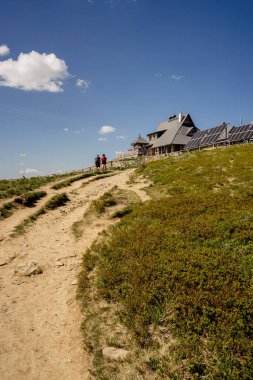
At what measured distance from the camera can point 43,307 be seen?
9.18 meters

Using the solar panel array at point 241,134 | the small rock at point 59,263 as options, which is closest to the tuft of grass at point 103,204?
the small rock at point 59,263

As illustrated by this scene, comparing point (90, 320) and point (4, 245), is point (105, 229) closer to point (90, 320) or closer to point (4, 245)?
point (4, 245)

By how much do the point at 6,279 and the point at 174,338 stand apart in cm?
706

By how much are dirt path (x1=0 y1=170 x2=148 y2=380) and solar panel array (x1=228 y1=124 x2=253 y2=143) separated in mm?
35665

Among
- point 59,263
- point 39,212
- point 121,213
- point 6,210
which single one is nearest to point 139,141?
point 39,212

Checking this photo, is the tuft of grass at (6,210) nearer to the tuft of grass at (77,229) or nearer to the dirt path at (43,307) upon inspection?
the dirt path at (43,307)

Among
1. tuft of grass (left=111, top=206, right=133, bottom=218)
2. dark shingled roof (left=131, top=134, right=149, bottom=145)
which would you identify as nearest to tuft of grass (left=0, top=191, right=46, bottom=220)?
tuft of grass (left=111, top=206, right=133, bottom=218)

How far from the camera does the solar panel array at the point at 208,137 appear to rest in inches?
2031

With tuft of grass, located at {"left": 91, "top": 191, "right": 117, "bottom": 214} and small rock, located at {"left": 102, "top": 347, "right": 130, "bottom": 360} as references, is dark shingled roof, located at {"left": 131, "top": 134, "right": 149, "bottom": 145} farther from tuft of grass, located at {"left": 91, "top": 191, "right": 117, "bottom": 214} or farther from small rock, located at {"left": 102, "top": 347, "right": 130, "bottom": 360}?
small rock, located at {"left": 102, "top": 347, "right": 130, "bottom": 360}

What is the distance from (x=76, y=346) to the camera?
7.56 meters

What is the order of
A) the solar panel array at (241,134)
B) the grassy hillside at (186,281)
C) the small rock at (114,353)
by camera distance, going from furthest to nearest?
1. the solar panel array at (241,134)
2. the small rock at (114,353)
3. the grassy hillside at (186,281)

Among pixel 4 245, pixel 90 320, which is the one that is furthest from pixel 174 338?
pixel 4 245

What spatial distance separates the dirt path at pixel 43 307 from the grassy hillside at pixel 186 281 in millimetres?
740

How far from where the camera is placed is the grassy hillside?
6539 millimetres
